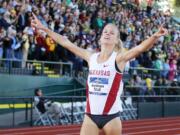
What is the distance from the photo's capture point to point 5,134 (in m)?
13.7

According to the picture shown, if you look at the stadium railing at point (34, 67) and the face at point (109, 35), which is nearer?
the face at point (109, 35)

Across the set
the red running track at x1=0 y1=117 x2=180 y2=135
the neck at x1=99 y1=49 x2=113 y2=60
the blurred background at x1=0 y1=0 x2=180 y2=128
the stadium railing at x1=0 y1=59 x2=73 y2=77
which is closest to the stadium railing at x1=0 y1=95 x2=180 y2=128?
the blurred background at x1=0 y1=0 x2=180 y2=128

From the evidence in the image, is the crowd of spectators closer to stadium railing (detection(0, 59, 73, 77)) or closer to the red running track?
stadium railing (detection(0, 59, 73, 77))

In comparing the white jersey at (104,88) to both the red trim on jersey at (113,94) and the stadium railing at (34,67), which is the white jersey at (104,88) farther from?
the stadium railing at (34,67)

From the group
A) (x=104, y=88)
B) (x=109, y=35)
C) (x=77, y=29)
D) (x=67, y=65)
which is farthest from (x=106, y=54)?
(x=77, y=29)

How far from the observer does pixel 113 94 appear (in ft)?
20.7

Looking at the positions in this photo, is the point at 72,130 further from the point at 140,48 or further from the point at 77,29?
the point at 140,48

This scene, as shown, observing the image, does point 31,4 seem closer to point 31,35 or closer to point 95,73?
point 31,35

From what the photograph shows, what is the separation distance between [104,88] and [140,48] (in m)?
0.61

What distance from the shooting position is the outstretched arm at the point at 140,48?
595 centimetres

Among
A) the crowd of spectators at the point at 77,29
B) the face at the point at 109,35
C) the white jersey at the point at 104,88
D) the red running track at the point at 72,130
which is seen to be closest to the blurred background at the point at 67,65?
the crowd of spectators at the point at 77,29

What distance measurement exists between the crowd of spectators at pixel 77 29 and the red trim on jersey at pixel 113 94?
5.87 m

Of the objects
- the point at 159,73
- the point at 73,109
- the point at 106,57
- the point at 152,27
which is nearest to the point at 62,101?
the point at 73,109

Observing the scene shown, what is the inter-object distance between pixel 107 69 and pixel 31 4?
13.8 m
